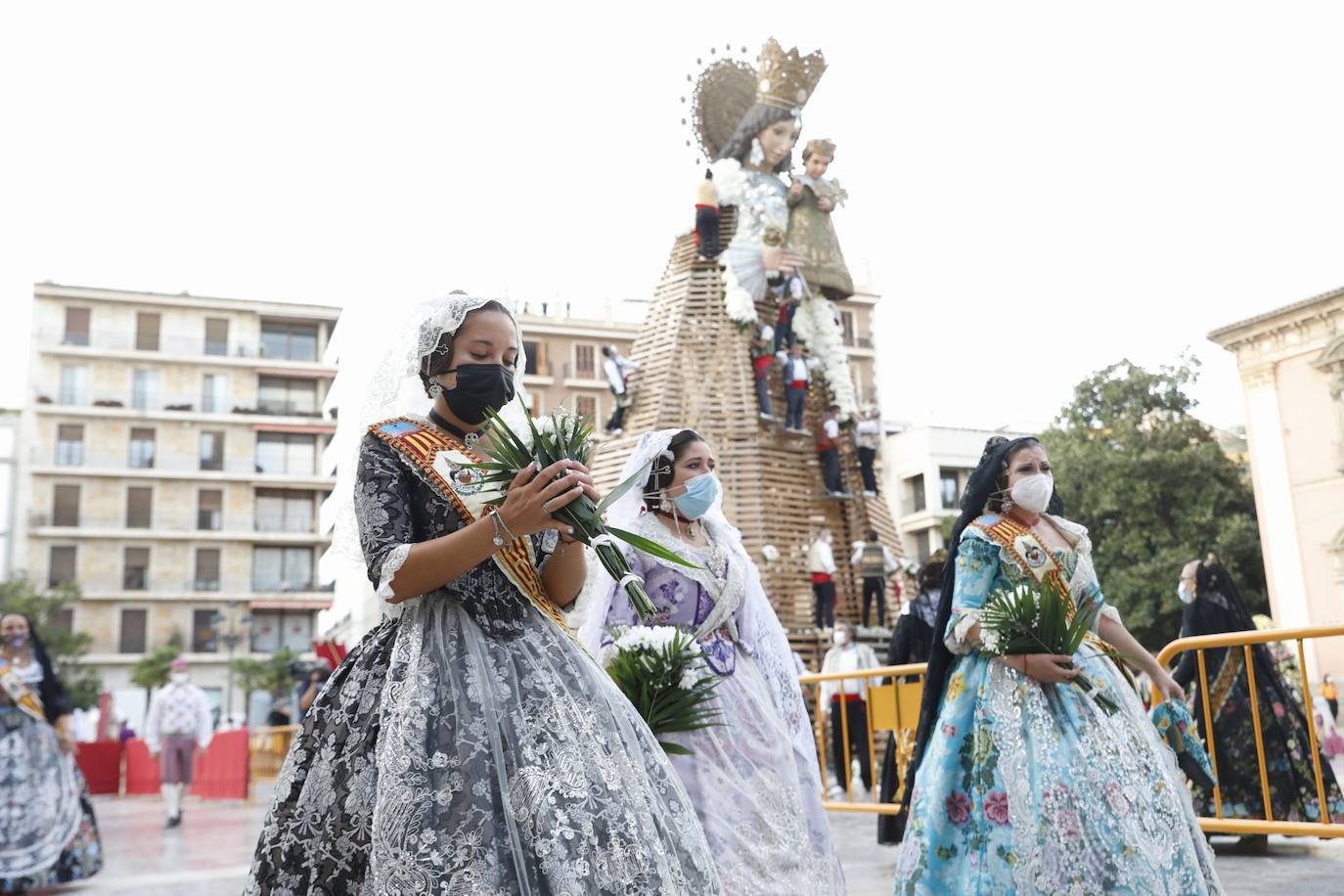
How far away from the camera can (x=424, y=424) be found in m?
2.97

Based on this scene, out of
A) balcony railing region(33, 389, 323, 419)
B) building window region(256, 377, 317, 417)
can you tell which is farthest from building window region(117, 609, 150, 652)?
building window region(256, 377, 317, 417)

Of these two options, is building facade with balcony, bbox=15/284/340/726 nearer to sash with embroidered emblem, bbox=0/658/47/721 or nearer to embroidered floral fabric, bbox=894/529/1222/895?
sash with embroidered emblem, bbox=0/658/47/721

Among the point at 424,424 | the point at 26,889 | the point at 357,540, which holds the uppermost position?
the point at 424,424

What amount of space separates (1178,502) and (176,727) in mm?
25096

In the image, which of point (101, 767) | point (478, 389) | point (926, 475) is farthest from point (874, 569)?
point (926, 475)

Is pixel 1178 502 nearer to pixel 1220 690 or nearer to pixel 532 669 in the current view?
pixel 1220 690

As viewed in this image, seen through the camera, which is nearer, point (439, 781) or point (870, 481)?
point (439, 781)

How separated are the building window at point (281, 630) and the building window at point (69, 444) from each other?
1038 cm

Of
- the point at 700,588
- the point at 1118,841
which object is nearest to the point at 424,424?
the point at 700,588

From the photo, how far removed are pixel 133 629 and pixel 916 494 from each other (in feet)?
107

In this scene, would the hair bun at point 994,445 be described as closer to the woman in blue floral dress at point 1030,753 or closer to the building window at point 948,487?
the woman in blue floral dress at point 1030,753

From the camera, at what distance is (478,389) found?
116 inches

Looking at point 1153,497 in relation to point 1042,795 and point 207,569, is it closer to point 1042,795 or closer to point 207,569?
point 1042,795

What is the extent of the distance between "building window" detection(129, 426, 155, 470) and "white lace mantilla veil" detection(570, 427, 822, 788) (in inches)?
2087
